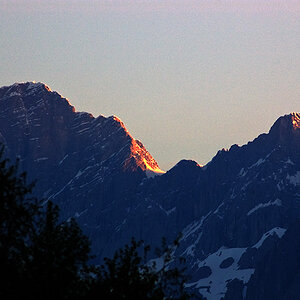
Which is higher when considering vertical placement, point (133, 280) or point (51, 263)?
point (51, 263)

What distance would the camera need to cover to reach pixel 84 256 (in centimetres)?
6831

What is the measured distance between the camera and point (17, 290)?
64312 millimetres

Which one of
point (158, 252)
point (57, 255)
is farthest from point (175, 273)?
point (57, 255)

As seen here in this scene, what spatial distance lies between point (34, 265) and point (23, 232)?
219 centimetres

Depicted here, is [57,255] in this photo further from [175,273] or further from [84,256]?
[175,273]

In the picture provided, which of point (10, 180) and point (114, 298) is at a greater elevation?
point (10, 180)

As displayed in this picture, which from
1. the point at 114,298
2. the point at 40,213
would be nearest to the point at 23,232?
the point at 40,213

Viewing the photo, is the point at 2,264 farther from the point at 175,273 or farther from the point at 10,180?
the point at 175,273

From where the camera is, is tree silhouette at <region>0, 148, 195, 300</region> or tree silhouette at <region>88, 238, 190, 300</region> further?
tree silhouette at <region>88, 238, 190, 300</region>

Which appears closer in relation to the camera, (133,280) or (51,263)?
(51,263)

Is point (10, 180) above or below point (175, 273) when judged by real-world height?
above

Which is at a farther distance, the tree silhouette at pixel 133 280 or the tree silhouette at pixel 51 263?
the tree silhouette at pixel 133 280

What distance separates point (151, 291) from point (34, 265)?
731cm

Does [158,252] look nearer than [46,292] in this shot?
No
